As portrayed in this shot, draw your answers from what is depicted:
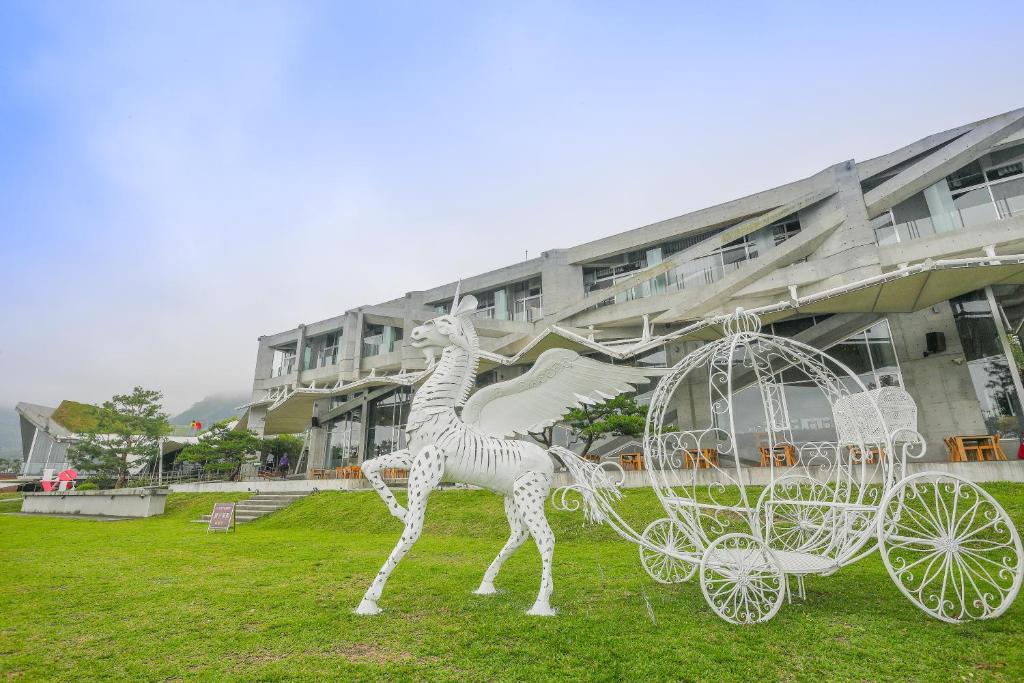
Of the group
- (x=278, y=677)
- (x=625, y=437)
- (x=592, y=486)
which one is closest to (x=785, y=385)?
(x=625, y=437)

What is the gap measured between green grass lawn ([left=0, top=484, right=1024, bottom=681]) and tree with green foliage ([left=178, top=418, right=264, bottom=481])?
16.4 metres

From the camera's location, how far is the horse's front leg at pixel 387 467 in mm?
4648

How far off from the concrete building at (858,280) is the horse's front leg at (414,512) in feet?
29.3

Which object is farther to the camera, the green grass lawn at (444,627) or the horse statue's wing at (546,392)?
the horse statue's wing at (546,392)

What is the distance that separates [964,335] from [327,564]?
1654 centimetres

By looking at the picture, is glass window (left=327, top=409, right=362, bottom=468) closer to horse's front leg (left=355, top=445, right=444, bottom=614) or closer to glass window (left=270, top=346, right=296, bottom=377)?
glass window (left=270, top=346, right=296, bottom=377)

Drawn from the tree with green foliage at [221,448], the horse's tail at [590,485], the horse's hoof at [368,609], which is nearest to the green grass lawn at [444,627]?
the horse's hoof at [368,609]

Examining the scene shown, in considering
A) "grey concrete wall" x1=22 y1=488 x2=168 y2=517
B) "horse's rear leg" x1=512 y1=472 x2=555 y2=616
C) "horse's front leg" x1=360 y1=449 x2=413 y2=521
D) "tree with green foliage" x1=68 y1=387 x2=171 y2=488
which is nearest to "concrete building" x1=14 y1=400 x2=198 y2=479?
"tree with green foliage" x1=68 y1=387 x2=171 y2=488

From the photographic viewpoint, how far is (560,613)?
441cm

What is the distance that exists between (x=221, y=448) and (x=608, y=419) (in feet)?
61.7

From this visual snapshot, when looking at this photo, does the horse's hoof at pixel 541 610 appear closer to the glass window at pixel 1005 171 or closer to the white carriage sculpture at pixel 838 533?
the white carriage sculpture at pixel 838 533

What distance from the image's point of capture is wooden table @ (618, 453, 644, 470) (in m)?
12.7

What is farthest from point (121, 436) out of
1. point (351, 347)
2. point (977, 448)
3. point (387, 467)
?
point (977, 448)

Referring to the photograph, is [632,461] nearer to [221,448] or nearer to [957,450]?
[957,450]
